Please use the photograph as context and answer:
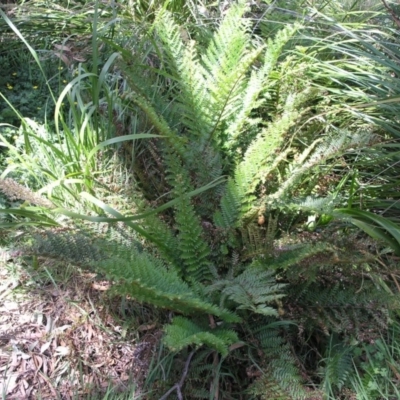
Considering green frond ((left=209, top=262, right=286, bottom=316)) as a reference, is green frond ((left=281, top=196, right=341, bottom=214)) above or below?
above

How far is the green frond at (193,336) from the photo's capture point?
1349 mm

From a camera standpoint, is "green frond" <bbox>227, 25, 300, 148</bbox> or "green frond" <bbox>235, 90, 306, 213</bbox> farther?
"green frond" <bbox>227, 25, 300, 148</bbox>

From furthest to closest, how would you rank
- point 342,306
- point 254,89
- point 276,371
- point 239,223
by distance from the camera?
point 254,89, point 239,223, point 342,306, point 276,371

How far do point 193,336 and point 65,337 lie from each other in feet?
2.03

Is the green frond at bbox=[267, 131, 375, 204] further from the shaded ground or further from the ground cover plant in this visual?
the shaded ground

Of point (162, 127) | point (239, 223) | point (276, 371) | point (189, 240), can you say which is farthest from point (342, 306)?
point (162, 127)

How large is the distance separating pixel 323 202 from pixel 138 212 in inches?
27.2

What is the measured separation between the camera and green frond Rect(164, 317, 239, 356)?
53.1 inches

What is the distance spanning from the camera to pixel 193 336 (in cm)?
138

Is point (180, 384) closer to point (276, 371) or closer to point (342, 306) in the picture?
point (276, 371)

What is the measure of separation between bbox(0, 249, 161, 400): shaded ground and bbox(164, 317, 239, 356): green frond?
227mm

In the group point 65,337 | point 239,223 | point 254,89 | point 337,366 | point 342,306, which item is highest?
point 254,89

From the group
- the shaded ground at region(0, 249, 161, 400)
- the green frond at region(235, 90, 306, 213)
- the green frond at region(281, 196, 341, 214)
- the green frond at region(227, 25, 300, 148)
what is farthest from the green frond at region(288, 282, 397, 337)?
the green frond at region(227, 25, 300, 148)

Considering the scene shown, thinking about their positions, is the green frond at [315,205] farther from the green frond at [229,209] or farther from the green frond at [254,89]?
the green frond at [254,89]
